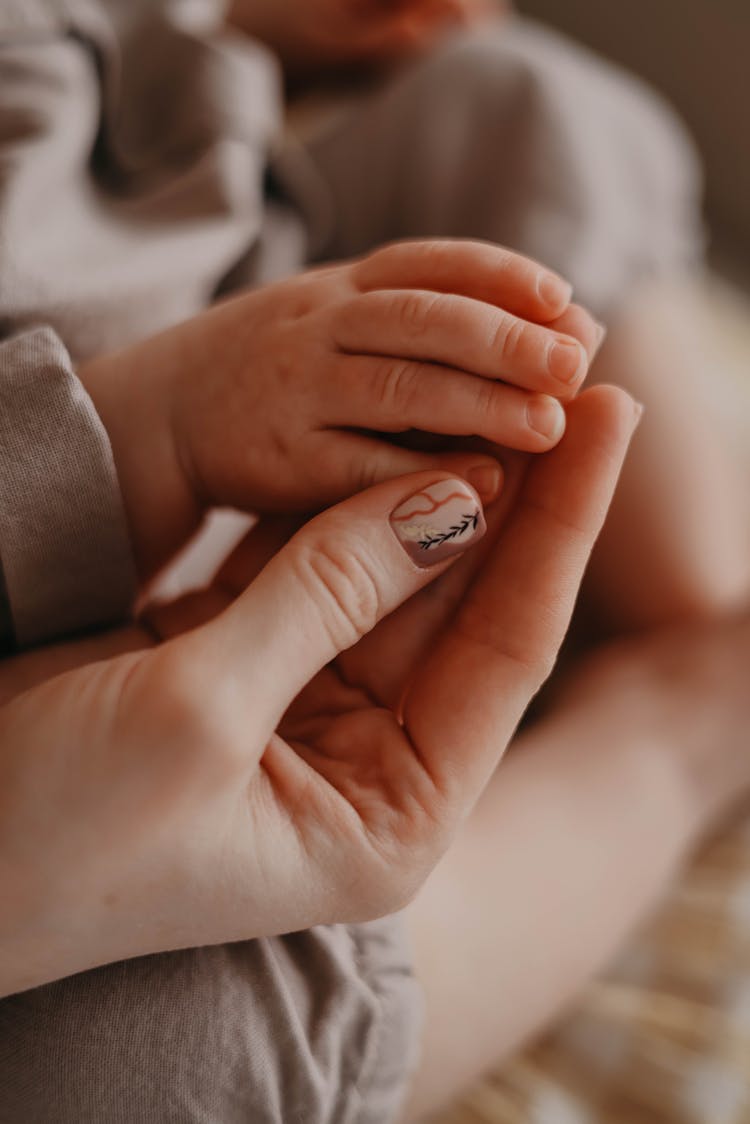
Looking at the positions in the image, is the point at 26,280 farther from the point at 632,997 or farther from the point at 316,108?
the point at 632,997

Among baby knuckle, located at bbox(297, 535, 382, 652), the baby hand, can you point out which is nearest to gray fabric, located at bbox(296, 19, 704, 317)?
the baby hand

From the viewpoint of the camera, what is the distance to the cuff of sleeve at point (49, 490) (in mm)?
440

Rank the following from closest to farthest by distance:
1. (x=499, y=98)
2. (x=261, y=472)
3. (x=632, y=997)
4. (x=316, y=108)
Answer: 1. (x=261, y=472)
2. (x=632, y=997)
3. (x=499, y=98)
4. (x=316, y=108)

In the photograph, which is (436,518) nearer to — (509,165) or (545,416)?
(545,416)

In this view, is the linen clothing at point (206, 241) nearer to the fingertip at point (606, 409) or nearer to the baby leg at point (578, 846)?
the baby leg at point (578, 846)

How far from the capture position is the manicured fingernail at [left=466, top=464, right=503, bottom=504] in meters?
0.42

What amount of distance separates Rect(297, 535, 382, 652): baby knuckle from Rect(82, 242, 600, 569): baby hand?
0.18ft

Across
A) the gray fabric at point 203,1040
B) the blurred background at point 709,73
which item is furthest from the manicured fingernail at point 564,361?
the blurred background at point 709,73

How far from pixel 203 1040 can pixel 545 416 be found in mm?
291

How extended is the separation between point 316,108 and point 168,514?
1.63ft

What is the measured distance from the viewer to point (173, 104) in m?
0.69

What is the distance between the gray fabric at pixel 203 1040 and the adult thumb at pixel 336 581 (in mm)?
123

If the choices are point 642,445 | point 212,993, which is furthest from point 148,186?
point 212,993

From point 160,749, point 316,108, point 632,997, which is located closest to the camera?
point 160,749
